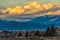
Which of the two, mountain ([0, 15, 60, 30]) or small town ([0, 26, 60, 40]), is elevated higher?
mountain ([0, 15, 60, 30])

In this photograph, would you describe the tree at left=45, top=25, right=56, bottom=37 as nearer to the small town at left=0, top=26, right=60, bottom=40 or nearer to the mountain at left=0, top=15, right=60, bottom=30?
the small town at left=0, top=26, right=60, bottom=40

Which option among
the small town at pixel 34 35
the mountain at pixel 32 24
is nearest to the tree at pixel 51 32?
the small town at pixel 34 35

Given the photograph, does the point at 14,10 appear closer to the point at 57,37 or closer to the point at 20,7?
the point at 20,7

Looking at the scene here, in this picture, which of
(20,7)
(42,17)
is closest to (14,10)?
(20,7)

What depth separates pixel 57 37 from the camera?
10578mm

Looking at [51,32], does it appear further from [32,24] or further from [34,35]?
[32,24]

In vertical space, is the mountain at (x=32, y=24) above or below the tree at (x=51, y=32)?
above

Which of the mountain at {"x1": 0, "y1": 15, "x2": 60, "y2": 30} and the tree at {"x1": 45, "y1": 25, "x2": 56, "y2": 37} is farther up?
the mountain at {"x1": 0, "y1": 15, "x2": 60, "y2": 30}

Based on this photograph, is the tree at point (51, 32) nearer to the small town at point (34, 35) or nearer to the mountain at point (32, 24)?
the small town at point (34, 35)

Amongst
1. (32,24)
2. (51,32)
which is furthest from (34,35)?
(51,32)

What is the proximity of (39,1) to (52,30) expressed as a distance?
0.94 metres

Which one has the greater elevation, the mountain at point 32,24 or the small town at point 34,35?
the mountain at point 32,24

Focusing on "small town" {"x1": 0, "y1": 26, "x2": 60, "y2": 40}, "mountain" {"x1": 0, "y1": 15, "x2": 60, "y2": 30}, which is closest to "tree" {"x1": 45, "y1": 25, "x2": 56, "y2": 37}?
"small town" {"x1": 0, "y1": 26, "x2": 60, "y2": 40}

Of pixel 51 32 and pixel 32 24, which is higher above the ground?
pixel 32 24
